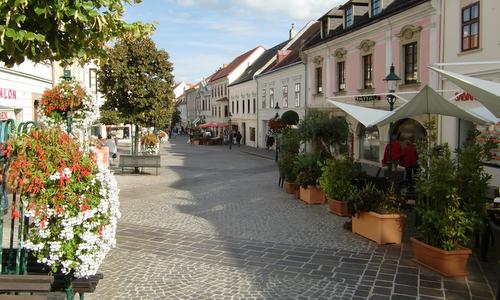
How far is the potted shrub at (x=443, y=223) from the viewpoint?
609 cm

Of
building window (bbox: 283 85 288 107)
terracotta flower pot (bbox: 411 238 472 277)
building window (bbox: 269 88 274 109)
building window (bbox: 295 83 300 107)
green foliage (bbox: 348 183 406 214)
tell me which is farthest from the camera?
building window (bbox: 269 88 274 109)

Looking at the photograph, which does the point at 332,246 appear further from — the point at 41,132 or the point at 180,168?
the point at 180,168

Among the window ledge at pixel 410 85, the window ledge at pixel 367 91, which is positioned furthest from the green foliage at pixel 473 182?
the window ledge at pixel 367 91

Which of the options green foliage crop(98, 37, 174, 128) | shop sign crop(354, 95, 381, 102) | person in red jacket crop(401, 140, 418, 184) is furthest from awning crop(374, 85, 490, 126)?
green foliage crop(98, 37, 174, 128)

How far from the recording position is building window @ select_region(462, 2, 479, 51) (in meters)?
13.9

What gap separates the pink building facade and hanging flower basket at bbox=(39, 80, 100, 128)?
7628 millimetres

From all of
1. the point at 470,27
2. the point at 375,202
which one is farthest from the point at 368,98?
the point at 375,202

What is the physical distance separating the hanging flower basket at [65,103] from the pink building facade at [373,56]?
300 inches

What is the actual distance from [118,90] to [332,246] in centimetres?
1306

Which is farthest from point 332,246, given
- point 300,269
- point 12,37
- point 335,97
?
point 335,97

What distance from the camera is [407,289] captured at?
5668mm

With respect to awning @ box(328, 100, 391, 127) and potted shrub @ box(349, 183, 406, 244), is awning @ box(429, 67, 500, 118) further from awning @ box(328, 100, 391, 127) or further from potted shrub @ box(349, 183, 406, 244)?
awning @ box(328, 100, 391, 127)

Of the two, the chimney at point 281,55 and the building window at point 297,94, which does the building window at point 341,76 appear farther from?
the chimney at point 281,55

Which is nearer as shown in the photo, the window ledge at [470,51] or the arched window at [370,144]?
the window ledge at [470,51]
